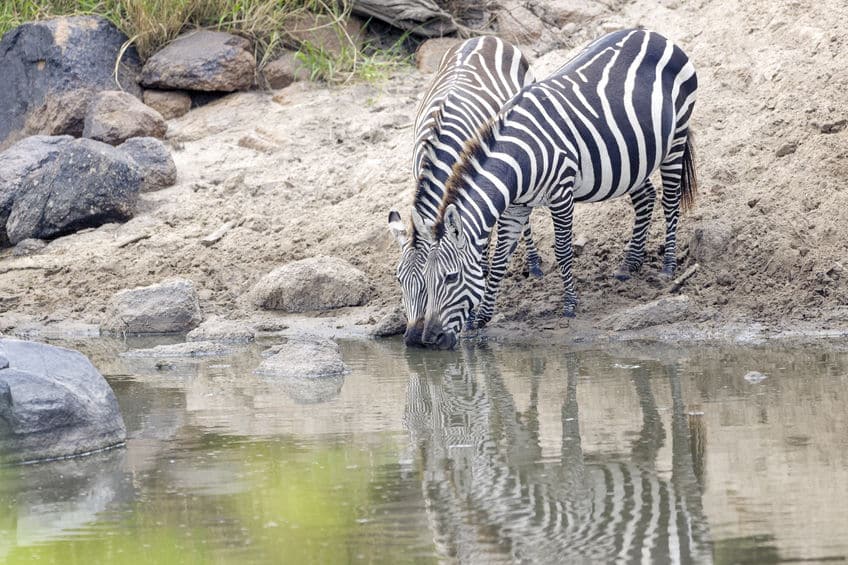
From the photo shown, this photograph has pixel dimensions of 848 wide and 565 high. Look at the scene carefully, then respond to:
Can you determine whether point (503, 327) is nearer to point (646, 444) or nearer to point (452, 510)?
point (646, 444)

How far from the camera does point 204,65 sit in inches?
517

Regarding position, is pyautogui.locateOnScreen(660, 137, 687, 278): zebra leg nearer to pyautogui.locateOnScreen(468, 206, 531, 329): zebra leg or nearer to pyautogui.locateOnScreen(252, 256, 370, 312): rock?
pyautogui.locateOnScreen(468, 206, 531, 329): zebra leg

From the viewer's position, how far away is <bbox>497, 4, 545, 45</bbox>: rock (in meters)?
13.2

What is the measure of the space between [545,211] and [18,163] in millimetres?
4921

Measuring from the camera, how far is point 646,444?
5516 mm

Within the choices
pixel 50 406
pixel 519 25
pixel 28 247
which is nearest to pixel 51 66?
pixel 28 247

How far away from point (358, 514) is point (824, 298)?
4.89 meters

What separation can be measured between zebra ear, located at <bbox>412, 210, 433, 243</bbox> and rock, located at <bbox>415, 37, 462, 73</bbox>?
539cm

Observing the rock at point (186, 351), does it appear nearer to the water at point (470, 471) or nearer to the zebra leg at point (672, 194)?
the water at point (470, 471)

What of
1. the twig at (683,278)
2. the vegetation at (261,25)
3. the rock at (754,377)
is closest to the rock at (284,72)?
the vegetation at (261,25)

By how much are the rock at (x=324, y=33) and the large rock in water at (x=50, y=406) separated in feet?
26.0

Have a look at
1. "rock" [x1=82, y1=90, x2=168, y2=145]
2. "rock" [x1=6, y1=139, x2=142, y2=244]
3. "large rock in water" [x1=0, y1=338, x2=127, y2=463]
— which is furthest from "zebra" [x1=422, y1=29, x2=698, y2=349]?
"rock" [x1=82, y1=90, x2=168, y2=145]

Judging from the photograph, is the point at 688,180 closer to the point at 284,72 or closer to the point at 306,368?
the point at 306,368

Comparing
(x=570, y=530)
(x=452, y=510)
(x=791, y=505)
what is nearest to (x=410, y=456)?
(x=452, y=510)
